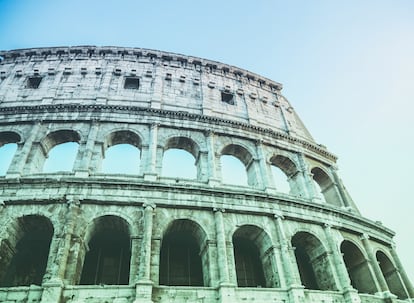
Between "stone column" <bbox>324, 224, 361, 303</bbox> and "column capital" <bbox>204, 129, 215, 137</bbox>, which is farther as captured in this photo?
"column capital" <bbox>204, 129, 215, 137</bbox>

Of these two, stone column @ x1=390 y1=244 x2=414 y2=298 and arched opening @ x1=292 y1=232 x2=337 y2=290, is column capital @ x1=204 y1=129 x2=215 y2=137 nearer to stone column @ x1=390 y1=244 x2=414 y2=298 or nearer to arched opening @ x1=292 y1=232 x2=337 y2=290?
arched opening @ x1=292 y1=232 x2=337 y2=290

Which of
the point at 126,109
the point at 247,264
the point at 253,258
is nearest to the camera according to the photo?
the point at 247,264

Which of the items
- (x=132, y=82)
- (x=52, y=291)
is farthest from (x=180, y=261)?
(x=132, y=82)

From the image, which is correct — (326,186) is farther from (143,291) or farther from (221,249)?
(143,291)

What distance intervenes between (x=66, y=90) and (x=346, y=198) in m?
14.6

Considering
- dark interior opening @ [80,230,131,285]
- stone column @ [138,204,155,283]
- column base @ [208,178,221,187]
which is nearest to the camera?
stone column @ [138,204,155,283]

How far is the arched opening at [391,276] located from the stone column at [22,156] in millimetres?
Result: 15097

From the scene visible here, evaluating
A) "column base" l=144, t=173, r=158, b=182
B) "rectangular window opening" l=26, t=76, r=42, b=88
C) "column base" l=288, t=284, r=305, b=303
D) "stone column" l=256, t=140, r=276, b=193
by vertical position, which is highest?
"rectangular window opening" l=26, t=76, r=42, b=88

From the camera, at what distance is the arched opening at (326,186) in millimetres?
14992

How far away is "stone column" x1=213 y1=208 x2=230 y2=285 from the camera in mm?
9234

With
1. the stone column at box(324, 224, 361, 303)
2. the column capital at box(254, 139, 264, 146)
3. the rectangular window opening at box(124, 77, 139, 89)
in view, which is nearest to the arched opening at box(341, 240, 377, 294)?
the stone column at box(324, 224, 361, 303)

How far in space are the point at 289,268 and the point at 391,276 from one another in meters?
6.24

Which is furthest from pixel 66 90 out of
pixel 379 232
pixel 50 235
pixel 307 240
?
pixel 379 232

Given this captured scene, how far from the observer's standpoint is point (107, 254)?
1059 centimetres
